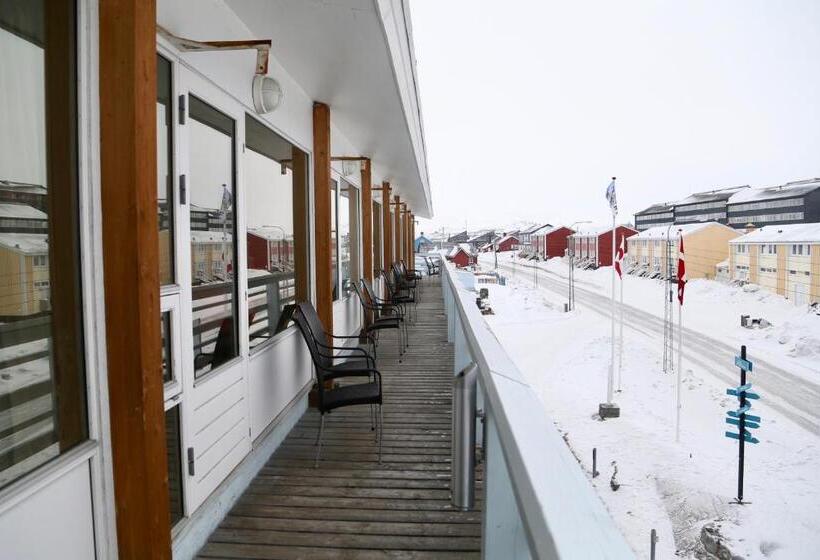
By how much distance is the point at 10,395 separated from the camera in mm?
1379

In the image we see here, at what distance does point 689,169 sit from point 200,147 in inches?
4322

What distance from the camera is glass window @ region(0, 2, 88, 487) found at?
1.38 meters

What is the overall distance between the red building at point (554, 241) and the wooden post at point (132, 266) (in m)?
65.0

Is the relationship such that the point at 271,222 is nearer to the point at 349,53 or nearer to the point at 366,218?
the point at 349,53

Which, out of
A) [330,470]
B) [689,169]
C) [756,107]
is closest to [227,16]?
[330,470]

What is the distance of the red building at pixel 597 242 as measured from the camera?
53750 mm

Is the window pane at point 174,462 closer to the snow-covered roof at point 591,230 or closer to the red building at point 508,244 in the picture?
the snow-covered roof at point 591,230

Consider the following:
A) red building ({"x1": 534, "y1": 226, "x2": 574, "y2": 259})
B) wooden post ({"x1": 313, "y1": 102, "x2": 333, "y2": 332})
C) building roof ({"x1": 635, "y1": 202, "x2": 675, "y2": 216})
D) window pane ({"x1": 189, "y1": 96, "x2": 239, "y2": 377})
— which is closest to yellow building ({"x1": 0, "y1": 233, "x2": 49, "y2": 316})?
window pane ({"x1": 189, "y1": 96, "x2": 239, "y2": 377})

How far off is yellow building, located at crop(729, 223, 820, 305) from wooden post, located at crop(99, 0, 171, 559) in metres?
34.6

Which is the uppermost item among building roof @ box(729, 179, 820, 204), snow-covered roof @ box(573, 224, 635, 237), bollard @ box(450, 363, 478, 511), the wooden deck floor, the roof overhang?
building roof @ box(729, 179, 820, 204)

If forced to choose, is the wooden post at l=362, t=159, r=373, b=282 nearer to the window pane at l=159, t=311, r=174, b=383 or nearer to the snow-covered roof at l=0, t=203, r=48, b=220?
the window pane at l=159, t=311, r=174, b=383

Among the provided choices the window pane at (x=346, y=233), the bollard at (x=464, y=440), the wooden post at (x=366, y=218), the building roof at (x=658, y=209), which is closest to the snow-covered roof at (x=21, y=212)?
the bollard at (x=464, y=440)

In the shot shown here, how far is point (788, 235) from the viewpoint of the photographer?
3164 centimetres

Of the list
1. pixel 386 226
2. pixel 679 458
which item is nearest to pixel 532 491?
pixel 386 226
